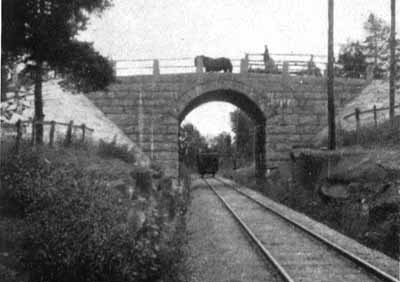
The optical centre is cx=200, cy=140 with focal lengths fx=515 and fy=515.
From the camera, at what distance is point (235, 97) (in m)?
27.6

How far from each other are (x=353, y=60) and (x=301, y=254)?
38.5 metres

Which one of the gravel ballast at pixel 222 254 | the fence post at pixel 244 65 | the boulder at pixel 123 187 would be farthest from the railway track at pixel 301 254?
the fence post at pixel 244 65

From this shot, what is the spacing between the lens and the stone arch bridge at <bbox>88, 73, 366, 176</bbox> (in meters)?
24.5

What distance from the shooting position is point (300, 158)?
19.0 meters

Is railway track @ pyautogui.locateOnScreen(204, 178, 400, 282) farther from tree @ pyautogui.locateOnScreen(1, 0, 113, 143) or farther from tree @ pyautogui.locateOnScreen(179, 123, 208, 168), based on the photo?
tree @ pyautogui.locateOnScreen(179, 123, 208, 168)

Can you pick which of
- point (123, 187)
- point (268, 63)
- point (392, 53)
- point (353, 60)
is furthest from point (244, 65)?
point (353, 60)

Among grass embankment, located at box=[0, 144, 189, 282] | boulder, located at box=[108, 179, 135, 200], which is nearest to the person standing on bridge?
boulder, located at box=[108, 179, 135, 200]

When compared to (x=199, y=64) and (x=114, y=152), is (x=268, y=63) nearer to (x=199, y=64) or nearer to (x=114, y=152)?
(x=199, y=64)

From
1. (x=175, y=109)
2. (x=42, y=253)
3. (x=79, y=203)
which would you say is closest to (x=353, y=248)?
(x=79, y=203)

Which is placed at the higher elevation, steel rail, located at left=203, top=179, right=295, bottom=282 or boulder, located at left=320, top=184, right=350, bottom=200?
boulder, located at left=320, top=184, right=350, bottom=200

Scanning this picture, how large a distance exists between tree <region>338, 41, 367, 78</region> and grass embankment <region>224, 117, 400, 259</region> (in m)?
24.4

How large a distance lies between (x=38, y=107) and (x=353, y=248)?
894cm

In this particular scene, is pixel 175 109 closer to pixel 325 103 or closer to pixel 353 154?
pixel 325 103

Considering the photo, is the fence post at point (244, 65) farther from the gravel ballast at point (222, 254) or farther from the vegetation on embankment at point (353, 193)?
the gravel ballast at point (222, 254)
